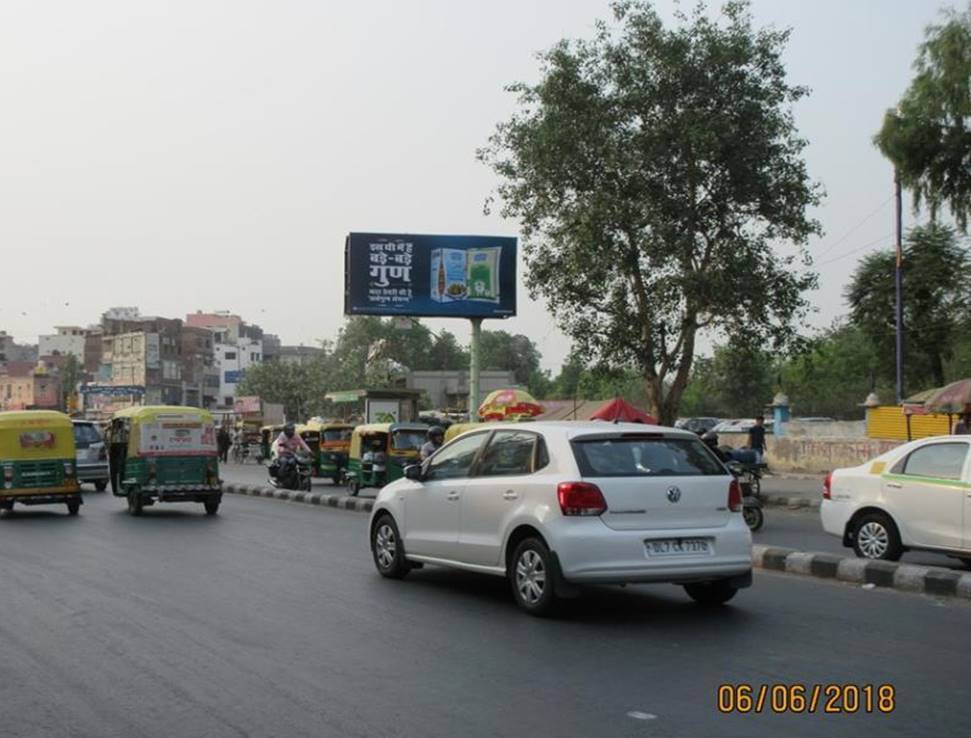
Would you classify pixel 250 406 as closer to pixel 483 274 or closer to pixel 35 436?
pixel 483 274

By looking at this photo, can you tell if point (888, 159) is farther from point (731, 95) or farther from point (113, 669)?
point (113, 669)

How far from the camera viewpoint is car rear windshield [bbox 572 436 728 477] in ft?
30.2

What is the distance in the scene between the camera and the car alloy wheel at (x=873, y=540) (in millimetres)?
12562

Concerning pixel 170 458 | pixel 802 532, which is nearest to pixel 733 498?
pixel 802 532

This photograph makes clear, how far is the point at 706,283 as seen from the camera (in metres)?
26.1

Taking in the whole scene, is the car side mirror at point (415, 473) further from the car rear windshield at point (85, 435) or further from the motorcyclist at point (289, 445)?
the car rear windshield at point (85, 435)

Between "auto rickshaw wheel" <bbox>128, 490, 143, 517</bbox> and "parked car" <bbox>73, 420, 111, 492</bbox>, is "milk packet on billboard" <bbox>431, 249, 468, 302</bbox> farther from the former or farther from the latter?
"auto rickshaw wheel" <bbox>128, 490, 143, 517</bbox>

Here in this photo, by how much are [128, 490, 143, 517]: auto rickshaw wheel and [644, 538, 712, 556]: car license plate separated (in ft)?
45.2

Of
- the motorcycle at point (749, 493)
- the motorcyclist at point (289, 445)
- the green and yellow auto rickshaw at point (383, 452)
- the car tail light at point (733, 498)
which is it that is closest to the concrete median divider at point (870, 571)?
the car tail light at point (733, 498)

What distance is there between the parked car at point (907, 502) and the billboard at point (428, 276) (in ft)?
76.1

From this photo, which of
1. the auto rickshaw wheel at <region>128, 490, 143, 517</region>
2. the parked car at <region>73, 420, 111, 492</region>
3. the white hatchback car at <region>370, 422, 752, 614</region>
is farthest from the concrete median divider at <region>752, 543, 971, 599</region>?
the parked car at <region>73, 420, 111, 492</region>

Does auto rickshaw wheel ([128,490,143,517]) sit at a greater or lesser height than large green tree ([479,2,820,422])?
lesser

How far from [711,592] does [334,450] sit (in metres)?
23.5

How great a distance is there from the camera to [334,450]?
1282 inches
